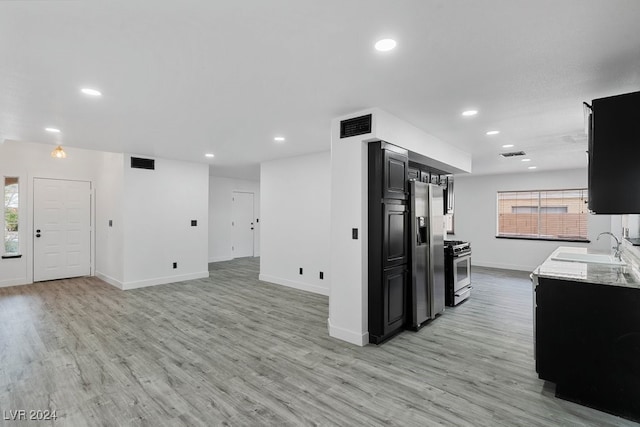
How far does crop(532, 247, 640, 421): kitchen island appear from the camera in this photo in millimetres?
2154

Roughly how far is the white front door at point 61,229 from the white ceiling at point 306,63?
2949 millimetres

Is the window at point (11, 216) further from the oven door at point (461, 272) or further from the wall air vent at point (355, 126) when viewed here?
the oven door at point (461, 272)

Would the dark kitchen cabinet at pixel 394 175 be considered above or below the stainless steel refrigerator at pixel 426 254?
above

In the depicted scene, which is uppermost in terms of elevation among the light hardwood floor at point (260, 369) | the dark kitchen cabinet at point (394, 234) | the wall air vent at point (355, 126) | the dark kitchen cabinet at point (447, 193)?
the wall air vent at point (355, 126)

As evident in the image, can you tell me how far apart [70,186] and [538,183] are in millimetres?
11120

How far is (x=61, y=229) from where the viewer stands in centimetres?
658

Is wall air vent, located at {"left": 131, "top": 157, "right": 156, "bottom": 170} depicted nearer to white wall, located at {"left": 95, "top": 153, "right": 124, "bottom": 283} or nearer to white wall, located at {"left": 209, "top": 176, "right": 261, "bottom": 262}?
white wall, located at {"left": 95, "top": 153, "right": 124, "bottom": 283}

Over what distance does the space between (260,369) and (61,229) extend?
6.36m

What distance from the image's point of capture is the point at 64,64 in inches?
92.7

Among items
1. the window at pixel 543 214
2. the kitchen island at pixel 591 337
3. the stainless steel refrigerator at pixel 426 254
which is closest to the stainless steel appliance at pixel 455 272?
the stainless steel refrigerator at pixel 426 254

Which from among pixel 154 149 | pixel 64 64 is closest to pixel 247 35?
pixel 64 64

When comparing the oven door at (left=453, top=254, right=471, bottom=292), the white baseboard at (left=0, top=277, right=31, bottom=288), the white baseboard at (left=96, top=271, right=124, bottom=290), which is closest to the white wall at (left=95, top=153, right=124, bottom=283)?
the white baseboard at (left=96, top=271, right=124, bottom=290)

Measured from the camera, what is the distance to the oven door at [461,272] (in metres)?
4.77

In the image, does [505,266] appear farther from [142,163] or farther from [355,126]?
[142,163]
